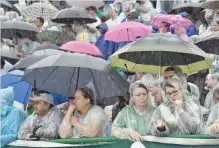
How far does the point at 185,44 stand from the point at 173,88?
1.01m

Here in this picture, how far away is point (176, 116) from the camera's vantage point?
692 centimetres

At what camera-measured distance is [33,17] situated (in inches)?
654

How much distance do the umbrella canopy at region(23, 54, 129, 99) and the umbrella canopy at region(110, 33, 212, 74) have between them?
35cm

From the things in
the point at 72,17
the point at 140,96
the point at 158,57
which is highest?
the point at 158,57

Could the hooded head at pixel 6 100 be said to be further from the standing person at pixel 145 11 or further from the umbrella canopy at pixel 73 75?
the standing person at pixel 145 11

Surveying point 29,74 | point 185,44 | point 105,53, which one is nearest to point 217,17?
point 105,53

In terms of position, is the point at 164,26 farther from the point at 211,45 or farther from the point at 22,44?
the point at 22,44

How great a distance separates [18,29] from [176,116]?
A: 8.06m

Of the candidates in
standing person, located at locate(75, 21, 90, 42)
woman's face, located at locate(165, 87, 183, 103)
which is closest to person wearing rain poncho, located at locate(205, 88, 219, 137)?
woman's face, located at locate(165, 87, 183, 103)

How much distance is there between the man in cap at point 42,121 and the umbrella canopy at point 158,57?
1139mm

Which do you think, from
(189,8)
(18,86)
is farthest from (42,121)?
(189,8)

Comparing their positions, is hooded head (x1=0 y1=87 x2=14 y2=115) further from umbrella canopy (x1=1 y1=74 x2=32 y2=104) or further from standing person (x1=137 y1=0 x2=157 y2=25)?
standing person (x1=137 y1=0 x2=157 y2=25)

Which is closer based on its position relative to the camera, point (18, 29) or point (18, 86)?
point (18, 86)

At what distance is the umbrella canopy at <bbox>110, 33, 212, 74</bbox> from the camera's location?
796 centimetres
